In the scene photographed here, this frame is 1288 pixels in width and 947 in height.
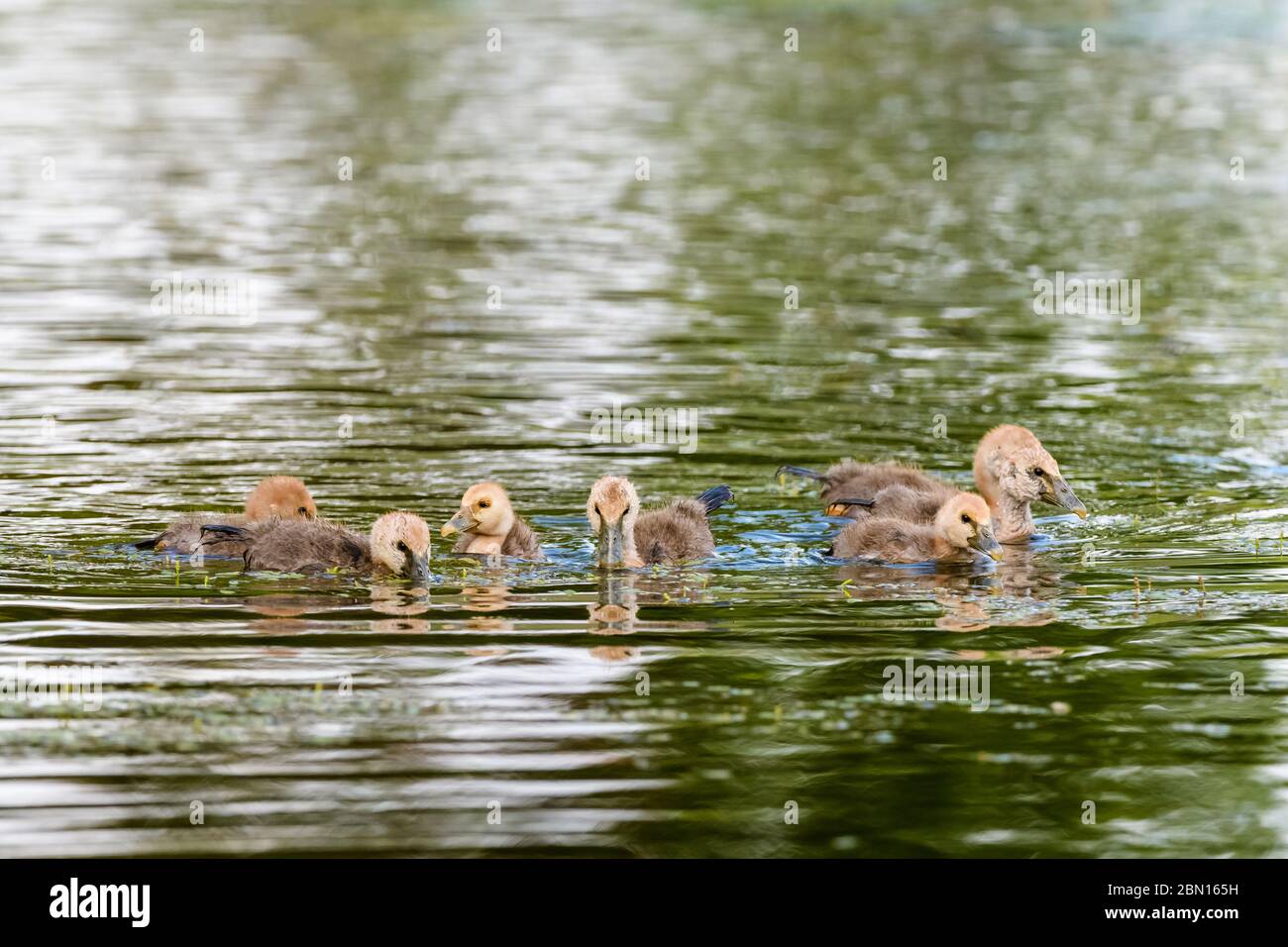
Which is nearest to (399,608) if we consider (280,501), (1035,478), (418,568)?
(418,568)

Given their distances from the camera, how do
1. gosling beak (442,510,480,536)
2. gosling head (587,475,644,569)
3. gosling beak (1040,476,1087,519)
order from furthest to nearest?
gosling beak (1040,476,1087,519), gosling beak (442,510,480,536), gosling head (587,475,644,569)

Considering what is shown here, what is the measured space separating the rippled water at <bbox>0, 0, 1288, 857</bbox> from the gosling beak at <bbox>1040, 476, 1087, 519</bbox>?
28 centimetres

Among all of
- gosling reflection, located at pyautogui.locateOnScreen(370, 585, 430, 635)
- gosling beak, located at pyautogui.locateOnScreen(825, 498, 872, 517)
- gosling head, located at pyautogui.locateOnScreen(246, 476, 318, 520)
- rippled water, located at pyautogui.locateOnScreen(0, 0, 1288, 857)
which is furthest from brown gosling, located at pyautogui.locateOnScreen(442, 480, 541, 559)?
gosling beak, located at pyautogui.locateOnScreen(825, 498, 872, 517)

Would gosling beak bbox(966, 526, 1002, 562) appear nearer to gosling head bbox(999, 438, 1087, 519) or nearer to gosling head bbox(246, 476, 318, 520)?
gosling head bbox(999, 438, 1087, 519)

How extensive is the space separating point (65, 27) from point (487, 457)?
34.4 m

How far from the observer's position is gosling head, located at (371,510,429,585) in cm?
1165

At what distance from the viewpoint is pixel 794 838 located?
817 centimetres

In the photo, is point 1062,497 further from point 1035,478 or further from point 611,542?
point 611,542

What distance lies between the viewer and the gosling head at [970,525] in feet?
39.7

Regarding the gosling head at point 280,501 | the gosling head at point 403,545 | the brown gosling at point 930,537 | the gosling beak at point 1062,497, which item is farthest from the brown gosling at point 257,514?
the gosling beak at point 1062,497

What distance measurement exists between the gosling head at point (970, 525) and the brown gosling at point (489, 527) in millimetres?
2488

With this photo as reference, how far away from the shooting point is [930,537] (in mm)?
12461

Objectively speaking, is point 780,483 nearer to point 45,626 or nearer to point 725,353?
point 725,353

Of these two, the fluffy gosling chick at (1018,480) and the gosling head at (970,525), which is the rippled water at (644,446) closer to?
the gosling head at (970,525)
